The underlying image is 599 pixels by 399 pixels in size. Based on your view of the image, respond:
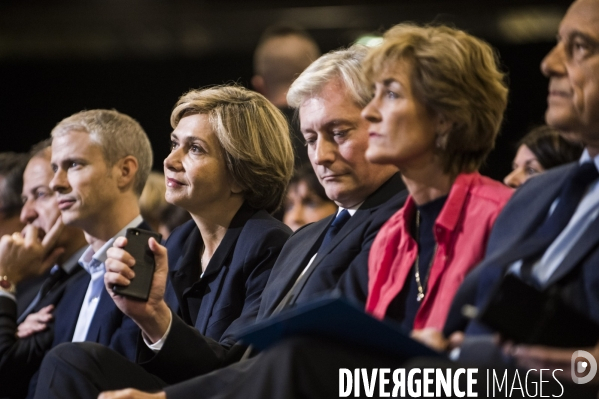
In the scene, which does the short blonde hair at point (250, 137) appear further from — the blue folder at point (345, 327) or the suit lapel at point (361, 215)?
the blue folder at point (345, 327)

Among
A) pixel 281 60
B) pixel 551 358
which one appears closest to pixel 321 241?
pixel 551 358

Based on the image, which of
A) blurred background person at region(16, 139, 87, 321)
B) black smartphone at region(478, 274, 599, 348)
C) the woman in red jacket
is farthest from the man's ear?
black smartphone at region(478, 274, 599, 348)

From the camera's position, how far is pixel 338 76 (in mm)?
2756

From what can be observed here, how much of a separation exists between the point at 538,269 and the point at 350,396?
1.60 feet

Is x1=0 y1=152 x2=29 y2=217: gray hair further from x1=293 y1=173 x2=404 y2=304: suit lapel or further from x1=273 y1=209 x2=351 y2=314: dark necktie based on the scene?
x1=293 y1=173 x2=404 y2=304: suit lapel

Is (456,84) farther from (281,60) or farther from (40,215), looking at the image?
(281,60)

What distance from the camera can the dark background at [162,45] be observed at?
20.8 ft

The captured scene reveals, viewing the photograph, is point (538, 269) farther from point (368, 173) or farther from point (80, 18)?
point (80, 18)

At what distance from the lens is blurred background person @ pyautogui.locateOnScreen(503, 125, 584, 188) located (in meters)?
3.43

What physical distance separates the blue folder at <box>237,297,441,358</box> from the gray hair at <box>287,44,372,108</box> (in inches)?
45.8

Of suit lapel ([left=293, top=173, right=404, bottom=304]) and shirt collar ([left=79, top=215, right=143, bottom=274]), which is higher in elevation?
suit lapel ([left=293, top=173, right=404, bottom=304])

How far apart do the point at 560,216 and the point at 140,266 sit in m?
1.23

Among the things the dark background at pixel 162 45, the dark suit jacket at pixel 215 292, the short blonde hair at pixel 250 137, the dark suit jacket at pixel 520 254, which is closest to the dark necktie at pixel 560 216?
the dark suit jacket at pixel 520 254

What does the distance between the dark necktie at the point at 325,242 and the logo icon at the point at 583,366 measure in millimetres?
1046
